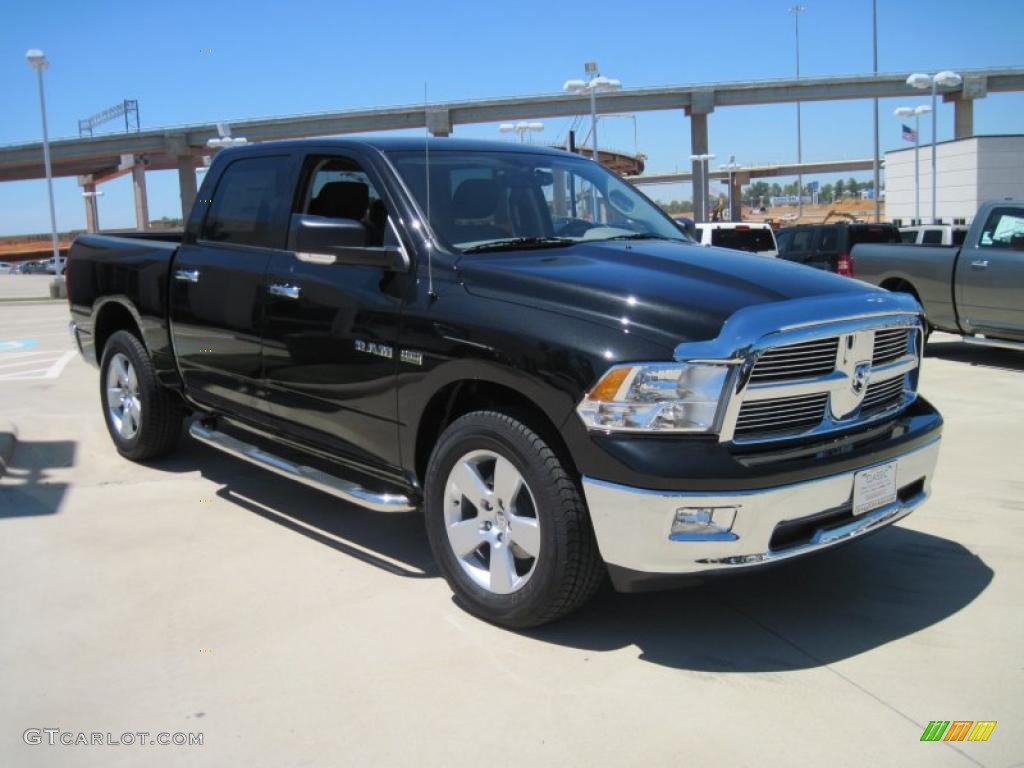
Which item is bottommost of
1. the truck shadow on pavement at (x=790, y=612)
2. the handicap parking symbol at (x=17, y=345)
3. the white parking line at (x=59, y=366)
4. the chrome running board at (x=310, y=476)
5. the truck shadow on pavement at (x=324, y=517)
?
the truck shadow on pavement at (x=790, y=612)

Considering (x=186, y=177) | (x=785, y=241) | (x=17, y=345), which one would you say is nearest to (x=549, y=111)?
(x=186, y=177)

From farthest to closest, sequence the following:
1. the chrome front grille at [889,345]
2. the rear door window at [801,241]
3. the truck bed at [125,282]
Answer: the rear door window at [801,241]
the truck bed at [125,282]
the chrome front grille at [889,345]

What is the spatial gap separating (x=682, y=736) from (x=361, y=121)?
5891cm

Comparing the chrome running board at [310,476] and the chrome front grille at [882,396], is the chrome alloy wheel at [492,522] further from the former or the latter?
the chrome front grille at [882,396]

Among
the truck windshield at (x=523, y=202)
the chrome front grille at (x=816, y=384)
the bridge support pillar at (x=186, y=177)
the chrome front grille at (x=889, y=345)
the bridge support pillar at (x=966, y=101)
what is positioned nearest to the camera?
the chrome front grille at (x=816, y=384)

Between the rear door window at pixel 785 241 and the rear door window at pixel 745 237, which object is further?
the rear door window at pixel 785 241

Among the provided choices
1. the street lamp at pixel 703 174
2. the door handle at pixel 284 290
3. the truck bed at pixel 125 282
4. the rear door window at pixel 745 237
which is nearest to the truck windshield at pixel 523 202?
the door handle at pixel 284 290

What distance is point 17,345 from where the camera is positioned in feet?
45.5

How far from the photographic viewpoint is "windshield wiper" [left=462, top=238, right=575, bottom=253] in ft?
13.7

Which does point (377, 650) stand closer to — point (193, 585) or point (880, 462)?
point (193, 585)

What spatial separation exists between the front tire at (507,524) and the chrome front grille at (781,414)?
67cm

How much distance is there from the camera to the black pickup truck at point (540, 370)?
329 cm

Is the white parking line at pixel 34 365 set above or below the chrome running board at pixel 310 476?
below

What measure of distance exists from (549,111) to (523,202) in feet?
187
